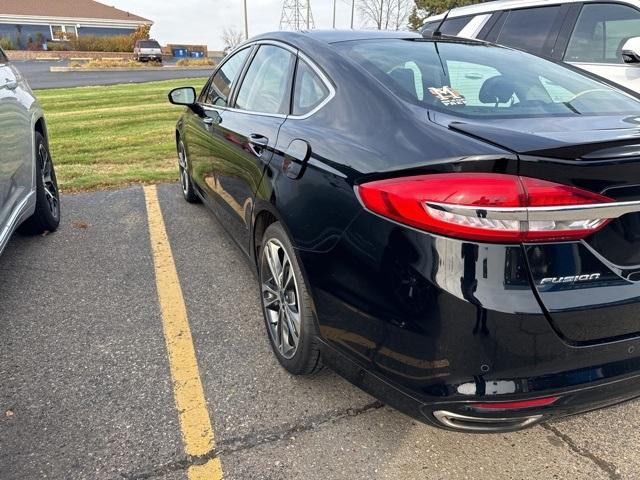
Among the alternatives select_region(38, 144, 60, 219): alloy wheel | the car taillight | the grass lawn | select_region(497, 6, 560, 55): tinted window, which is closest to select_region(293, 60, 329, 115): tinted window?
the car taillight

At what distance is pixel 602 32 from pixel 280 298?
4525mm

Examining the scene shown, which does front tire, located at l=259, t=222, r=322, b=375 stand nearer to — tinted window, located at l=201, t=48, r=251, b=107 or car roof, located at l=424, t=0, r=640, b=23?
tinted window, located at l=201, t=48, r=251, b=107

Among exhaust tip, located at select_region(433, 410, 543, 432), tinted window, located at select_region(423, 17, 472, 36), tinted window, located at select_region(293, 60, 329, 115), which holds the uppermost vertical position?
tinted window, located at select_region(423, 17, 472, 36)

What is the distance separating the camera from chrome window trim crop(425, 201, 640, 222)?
152 centimetres

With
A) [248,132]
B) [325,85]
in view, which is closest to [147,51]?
[248,132]

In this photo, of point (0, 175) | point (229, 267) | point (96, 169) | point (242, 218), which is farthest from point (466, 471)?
point (96, 169)

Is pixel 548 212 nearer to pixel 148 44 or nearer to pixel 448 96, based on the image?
pixel 448 96

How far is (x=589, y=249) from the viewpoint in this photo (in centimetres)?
158

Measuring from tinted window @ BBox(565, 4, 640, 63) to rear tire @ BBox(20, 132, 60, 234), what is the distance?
16.2 feet

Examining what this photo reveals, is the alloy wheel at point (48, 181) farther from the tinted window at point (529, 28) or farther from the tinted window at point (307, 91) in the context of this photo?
the tinted window at point (529, 28)

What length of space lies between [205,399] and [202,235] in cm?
228

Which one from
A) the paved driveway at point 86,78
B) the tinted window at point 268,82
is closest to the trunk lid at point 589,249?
the tinted window at point 268,82

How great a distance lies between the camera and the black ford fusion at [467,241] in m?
1.56

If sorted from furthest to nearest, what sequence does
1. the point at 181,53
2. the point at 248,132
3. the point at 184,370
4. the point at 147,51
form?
the point at 181,53 < the point at 147,51 < the point at 248,132 < the point at 184,370
